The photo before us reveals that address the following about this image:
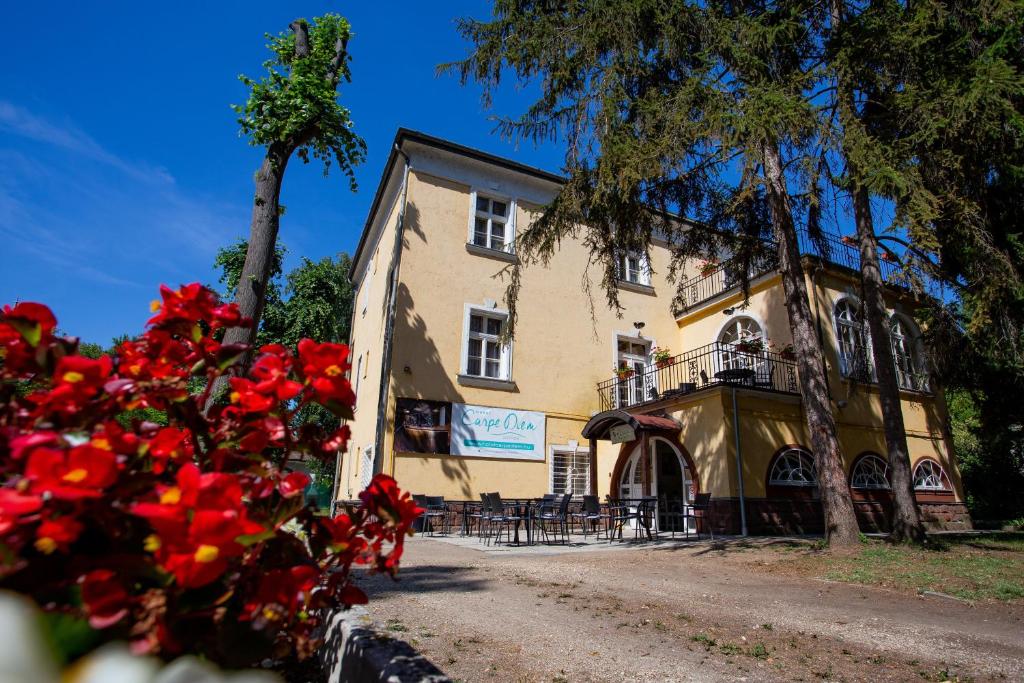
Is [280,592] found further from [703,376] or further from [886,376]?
[703,376]

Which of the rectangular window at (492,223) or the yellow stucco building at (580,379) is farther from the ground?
the rectangular window at (492,223)

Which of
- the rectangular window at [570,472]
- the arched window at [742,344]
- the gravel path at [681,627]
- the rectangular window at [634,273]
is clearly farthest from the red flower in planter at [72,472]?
the rectangular window at [634,273]

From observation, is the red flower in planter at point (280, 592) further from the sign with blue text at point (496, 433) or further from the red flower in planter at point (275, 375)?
the sign with blue text at point (496, 433)

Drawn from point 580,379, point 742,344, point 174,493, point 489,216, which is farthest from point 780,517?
point 174,493

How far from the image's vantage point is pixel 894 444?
31.5 feet

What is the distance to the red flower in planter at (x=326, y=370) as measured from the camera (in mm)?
1235

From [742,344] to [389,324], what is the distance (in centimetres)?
828

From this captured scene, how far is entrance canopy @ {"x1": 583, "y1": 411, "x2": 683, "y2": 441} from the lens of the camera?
11938 millimetres

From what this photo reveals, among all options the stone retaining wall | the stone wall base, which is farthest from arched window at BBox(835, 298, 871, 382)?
the stone retaining wall

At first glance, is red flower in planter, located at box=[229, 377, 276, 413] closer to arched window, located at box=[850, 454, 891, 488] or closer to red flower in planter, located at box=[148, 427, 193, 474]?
red flower in planter, located at box=[148, 427, 193, 474]

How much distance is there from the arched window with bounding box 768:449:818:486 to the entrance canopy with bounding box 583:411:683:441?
2.11 m

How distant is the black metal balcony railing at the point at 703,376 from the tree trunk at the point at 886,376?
2479mm

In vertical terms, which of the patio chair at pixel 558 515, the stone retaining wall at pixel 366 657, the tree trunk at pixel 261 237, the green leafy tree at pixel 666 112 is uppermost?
the green leafy tree at pixel 666 112

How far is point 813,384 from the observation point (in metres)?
8.81
